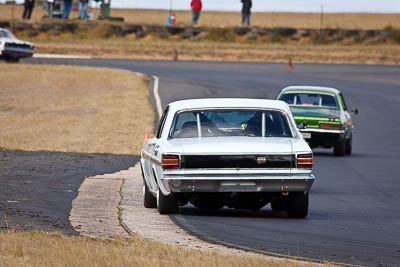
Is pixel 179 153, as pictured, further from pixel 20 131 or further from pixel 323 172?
pixel 20 131

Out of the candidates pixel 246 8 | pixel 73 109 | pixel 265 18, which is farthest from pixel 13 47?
pixel 265 18

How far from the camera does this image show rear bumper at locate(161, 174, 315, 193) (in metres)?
11.7

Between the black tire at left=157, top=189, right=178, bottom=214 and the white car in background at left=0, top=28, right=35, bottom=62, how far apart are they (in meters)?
38.5

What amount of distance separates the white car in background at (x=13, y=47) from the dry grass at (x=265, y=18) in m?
32.2

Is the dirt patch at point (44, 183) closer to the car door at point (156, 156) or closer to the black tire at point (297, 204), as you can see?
the car door at point (156, 156)

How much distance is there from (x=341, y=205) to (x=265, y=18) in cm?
8478

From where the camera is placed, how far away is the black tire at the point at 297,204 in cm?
1215

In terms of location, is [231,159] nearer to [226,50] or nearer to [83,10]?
[226,50]

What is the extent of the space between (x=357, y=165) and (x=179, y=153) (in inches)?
394

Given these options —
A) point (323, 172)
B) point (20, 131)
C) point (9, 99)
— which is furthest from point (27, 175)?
point (9, 99)

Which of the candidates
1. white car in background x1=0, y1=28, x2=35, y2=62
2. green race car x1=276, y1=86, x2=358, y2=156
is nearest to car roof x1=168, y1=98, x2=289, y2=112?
green race car x1=276, y1=86, x2=358, y2=156

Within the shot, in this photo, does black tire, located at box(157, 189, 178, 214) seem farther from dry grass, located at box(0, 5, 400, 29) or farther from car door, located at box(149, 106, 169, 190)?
dry grass, located at box(0, 5, 400, 29)

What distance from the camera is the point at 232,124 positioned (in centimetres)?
1289

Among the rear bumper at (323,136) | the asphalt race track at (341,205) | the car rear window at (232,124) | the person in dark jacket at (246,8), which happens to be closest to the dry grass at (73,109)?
the asphalt race track at (341,205)
